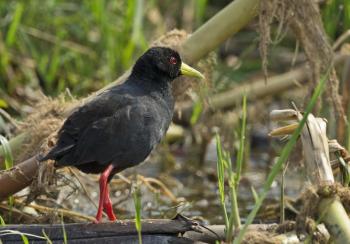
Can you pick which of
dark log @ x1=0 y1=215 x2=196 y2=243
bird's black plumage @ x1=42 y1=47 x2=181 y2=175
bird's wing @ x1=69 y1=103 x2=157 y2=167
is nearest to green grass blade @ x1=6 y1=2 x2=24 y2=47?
bird's black plumage @ x1=42 y1=47 x2=181 y2=175

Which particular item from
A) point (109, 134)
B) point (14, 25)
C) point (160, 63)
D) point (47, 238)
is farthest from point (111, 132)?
point (14, 25)

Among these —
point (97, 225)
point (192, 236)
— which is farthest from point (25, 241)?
point (192, 236)

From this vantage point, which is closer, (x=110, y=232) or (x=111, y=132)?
(x=110, y=232)

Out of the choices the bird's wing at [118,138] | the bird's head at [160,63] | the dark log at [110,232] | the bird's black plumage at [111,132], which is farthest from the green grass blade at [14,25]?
the dark log at [110,232]

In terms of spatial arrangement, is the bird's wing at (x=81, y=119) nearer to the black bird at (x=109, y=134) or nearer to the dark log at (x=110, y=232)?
the black bird at (x=109, y=134)

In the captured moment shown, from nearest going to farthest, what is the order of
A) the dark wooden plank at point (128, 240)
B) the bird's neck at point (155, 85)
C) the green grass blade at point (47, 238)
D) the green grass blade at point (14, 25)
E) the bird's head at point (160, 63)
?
the green grass blade at point (47, 238), the dark wooden plank at point (128, 240), the bird's neck at point (155, 85), the bird's head at point (160, 63), the green grass blade at point (14, 25)

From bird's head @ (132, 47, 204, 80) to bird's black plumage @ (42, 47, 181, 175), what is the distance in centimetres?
24

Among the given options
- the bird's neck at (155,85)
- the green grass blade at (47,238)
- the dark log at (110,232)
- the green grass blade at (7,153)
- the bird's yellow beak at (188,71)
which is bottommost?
the dark log at (110,232)

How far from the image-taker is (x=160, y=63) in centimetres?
419

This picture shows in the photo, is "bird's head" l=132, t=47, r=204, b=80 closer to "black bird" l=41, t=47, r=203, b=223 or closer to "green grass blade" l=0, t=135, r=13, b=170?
"black bird" l=41, t=47, r=203, b=223

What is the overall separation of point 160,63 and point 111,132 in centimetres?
55

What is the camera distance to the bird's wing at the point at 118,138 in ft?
12.3

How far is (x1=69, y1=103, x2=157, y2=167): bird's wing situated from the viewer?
12.3ft

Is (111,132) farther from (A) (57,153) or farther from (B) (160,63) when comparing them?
(B) (160,63)
